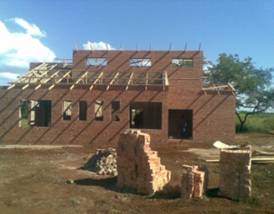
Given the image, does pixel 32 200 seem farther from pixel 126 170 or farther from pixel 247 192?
pixel 247 192

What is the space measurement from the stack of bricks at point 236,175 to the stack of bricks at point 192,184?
2.66ft

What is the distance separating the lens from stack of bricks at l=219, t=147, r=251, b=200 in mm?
12406

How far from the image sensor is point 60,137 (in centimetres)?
2758

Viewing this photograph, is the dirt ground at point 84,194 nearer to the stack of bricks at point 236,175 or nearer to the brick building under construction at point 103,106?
the stack of bricks at point 236,175

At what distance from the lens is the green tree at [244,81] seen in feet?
141

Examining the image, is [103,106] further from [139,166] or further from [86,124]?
[139,166]

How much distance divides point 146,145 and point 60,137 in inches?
593

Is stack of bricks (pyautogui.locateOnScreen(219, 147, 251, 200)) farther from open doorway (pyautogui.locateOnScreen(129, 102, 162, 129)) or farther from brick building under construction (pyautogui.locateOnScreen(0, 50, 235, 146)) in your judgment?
open doorway (pyautogui.locateOnScreen(129, 102, 162, 129))

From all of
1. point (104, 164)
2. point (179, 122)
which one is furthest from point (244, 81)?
point (104, 164)

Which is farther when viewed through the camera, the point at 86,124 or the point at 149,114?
the point at 149,114

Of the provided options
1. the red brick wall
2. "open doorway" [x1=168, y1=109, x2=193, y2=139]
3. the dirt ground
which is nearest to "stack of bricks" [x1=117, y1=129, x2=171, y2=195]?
the dirt ground

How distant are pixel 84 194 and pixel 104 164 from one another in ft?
12.7

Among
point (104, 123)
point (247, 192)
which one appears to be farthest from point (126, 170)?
point (104, 123)

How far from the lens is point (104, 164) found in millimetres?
16672
